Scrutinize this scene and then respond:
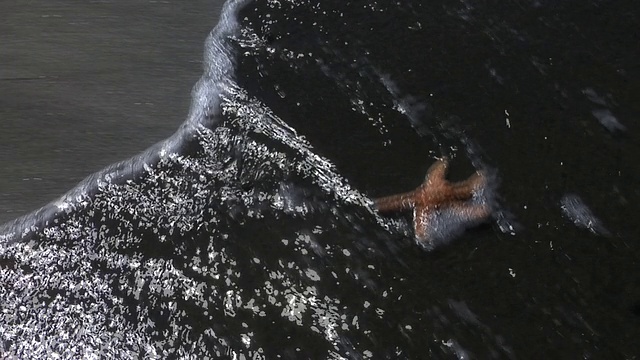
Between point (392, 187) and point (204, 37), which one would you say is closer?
point (392, 187)

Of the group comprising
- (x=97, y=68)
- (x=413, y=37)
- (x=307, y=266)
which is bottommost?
(x=307, y=266)

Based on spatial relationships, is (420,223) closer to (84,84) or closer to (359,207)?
(359,207)

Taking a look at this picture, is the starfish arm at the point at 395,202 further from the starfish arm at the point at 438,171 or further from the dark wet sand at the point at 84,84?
the dark wet sand at the point at 84,84

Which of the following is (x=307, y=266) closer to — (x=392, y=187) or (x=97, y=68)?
(x=392, y=187)

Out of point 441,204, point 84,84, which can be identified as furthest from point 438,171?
point 84,84

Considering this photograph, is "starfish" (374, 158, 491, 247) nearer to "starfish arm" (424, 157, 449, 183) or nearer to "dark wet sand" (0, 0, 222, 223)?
"starfish arm" (424, 157, 449, 183)

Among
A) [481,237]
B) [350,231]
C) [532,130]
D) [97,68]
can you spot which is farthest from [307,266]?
[97,68]

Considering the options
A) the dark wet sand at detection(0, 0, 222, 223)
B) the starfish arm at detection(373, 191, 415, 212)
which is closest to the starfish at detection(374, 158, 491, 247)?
the starfish arm at detection(373, 191, 415, 212)
